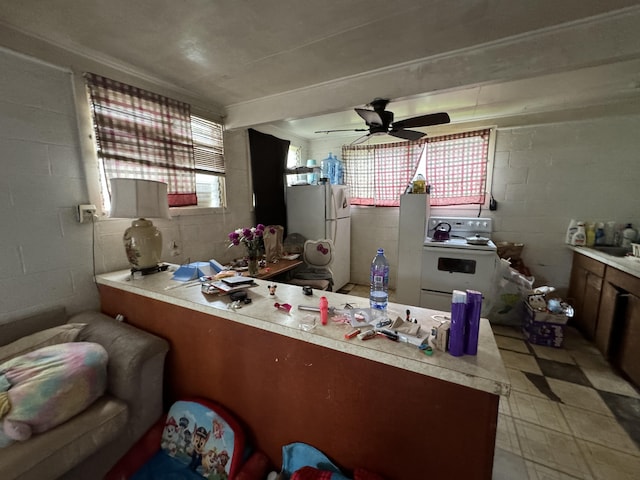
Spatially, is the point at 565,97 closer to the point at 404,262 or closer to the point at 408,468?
the point at 404,262

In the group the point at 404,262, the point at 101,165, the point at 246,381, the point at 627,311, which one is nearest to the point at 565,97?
the point at 627,311

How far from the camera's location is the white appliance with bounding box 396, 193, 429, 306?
9.53ft

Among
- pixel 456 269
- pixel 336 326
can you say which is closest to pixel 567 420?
pixel 456 269

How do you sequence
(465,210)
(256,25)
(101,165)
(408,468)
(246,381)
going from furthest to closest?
(465,210)
(101,165)
(256,25)
(246,381)
(408,468)

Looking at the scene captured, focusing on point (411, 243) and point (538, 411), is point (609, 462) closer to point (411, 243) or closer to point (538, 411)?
point (538, 411)

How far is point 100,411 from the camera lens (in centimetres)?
118

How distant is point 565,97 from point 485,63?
152 cm

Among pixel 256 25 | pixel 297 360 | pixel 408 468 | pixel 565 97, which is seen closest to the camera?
pixel 408 468

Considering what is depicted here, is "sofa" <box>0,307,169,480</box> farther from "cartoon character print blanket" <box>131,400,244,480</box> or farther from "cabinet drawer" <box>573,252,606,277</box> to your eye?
"cabinet drawer" <box>573,252,606,277</box>

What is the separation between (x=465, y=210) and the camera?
127 inches

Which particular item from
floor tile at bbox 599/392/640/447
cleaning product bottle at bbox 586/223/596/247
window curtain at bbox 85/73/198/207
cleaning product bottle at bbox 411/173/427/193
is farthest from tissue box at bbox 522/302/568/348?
window curtain at bbox 85/73/198/207

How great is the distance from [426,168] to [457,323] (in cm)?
303

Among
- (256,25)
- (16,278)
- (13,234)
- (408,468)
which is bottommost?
(408,468)

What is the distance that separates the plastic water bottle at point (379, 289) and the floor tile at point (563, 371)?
1.83 meters
